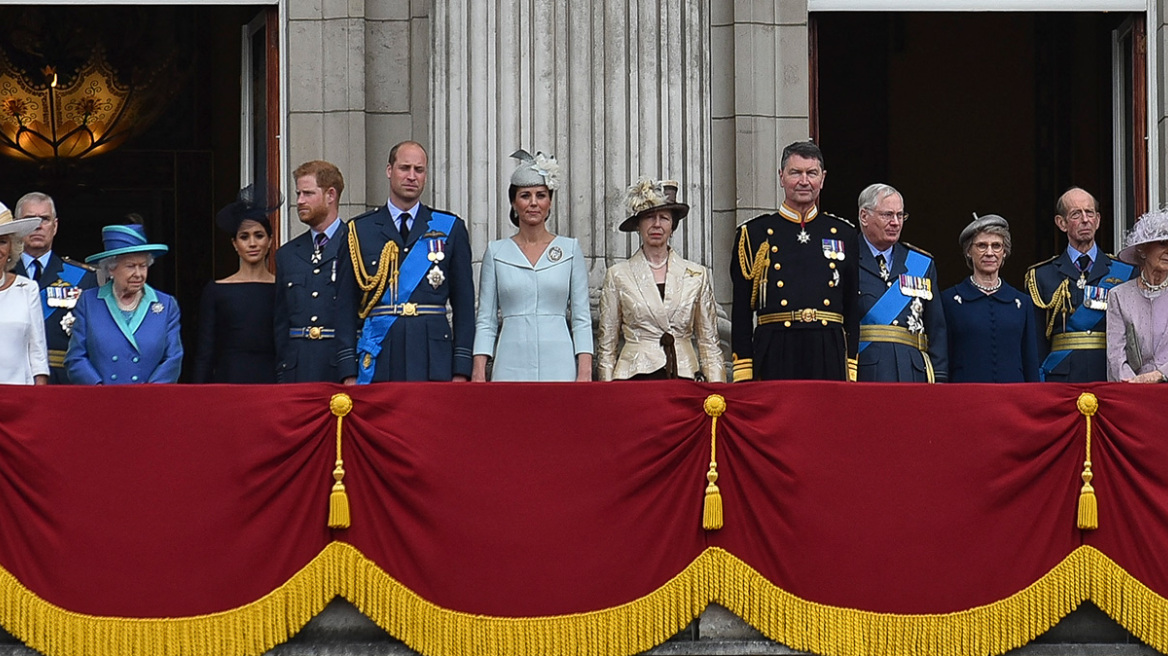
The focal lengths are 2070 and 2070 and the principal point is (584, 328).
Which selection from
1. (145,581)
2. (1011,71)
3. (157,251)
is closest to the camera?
(145,581)

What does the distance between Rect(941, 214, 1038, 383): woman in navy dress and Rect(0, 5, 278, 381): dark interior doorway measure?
7702 mm

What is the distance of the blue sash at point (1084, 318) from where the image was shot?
10.2 m

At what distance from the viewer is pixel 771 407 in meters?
8.47

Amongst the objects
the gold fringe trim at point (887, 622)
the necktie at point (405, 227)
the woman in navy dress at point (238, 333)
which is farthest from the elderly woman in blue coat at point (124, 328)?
the gold fringe trim at point (887, 622)

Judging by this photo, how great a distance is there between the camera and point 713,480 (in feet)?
27.6

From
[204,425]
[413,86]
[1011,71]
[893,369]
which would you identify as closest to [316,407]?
[204,425]

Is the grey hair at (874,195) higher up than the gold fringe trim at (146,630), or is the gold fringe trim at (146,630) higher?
the grey hair at (874,195)

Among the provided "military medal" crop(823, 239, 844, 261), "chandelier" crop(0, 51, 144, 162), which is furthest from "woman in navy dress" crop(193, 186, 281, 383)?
"chandelier" crop(0, 51, 144, 162)

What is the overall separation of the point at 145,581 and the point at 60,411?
0.78 m

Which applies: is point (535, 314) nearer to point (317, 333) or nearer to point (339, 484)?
point (317, 333)

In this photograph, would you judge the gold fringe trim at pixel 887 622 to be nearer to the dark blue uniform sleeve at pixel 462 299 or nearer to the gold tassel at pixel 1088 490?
the gold tassel at pixel 1088 490

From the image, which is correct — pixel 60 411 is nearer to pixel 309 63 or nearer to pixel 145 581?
pixel 145 581

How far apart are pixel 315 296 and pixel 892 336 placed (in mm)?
2714

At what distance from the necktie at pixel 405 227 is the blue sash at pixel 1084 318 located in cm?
317
